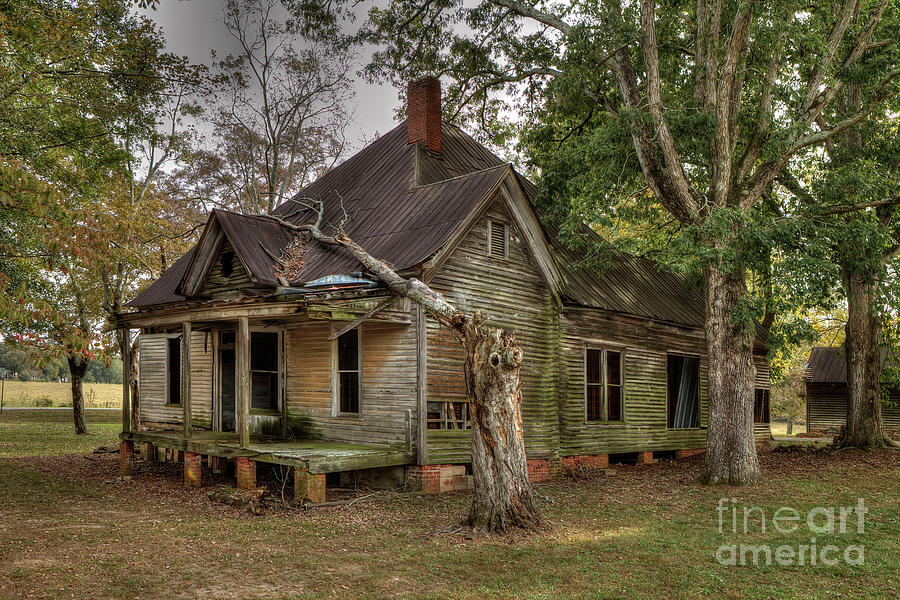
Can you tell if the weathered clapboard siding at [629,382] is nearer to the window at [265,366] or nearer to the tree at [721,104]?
the tree at [721,104]

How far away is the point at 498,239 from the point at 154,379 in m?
10.4

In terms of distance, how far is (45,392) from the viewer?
55219 mm

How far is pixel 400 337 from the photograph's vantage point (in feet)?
41.9

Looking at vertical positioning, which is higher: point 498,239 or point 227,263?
point 498,239

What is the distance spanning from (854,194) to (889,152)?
92.1 inches

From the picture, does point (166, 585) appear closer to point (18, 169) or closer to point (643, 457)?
point (18, 169)

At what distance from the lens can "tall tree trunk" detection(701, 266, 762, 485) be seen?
13.4 meters

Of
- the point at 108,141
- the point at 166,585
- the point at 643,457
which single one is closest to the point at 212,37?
the point at 108,141

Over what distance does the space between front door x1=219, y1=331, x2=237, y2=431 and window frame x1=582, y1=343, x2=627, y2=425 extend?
25.9ft

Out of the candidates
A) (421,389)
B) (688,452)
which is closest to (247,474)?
Answer: (421,389)

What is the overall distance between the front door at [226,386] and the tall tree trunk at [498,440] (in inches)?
320

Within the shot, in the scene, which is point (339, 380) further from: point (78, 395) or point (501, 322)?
point (78, 395)

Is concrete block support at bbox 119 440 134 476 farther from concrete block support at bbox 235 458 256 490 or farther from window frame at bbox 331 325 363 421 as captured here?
window frame at bbox 331 325 363 421

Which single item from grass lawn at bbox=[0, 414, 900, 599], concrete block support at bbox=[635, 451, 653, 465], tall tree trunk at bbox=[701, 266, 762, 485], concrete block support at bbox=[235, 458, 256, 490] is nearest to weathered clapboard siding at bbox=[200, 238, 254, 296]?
concrete block support at bbox=[235, 458, 256, 490]
